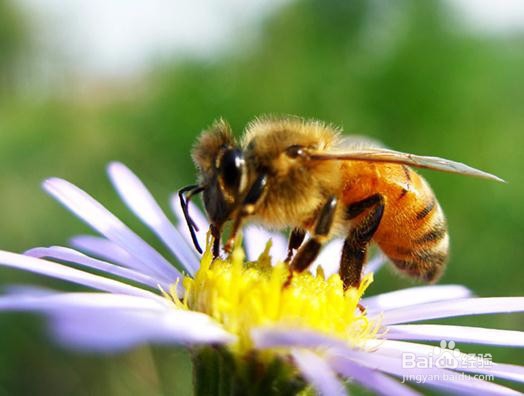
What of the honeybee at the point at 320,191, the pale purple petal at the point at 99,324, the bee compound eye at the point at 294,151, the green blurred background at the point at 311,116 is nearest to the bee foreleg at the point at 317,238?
the honeybee at the point at 320,191

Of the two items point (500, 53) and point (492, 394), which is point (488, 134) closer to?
point (500, 53)

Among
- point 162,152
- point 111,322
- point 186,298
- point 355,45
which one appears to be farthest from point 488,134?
point 111,322

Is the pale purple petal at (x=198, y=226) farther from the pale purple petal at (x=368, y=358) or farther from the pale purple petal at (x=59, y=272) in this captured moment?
the pale purple petal at (x=368, y=358)

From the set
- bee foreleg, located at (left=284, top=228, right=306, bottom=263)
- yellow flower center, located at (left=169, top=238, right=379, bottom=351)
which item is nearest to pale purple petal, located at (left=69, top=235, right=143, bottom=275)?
yellow flower center, located at (left=169, top=238, right=379, bottom=351)

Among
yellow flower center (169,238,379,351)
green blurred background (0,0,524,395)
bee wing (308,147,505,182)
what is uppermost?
green blurred background (0,0,524,395)

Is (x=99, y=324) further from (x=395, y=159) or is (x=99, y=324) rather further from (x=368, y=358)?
(x=395, y=159)

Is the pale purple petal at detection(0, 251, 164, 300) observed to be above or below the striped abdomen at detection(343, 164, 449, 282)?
below

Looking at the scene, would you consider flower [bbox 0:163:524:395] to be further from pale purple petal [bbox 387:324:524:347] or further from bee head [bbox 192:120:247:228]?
bee head [bbox 192:120:247:228]

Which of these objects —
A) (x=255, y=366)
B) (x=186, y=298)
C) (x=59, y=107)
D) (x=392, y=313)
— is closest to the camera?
(x=255, y=366)

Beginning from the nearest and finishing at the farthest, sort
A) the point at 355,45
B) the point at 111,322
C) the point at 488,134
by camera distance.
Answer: the point at 111,322, the point at 488,134, the point at 355,45
